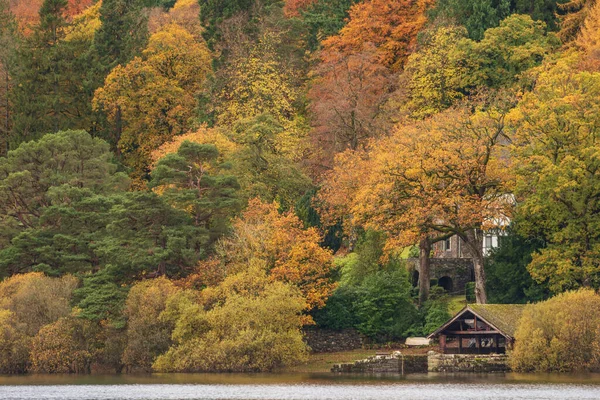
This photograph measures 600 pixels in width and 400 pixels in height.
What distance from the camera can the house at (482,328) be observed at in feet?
279

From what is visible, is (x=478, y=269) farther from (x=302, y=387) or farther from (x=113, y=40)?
(x=113, y=40)

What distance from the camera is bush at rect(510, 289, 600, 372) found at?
79.1 metres

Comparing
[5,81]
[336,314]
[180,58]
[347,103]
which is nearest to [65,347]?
[336,314]

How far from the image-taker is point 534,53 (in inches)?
4604

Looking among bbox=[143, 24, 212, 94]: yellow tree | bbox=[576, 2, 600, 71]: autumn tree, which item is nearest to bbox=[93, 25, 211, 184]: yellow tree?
bbox=[143, 24, 212, 94]: yellow tree

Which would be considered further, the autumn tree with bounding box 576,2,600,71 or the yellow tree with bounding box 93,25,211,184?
the yellow tree with bounding box 93,25,211,184

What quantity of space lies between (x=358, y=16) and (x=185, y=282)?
47.6 metres

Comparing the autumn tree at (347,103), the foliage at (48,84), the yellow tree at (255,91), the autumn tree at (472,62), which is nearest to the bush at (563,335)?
the autumn tree at (347,103)

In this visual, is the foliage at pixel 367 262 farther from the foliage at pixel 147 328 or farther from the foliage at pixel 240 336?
the foliage at pixel 147 328

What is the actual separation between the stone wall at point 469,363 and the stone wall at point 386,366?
1.07 meters

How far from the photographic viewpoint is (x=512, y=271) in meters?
94.8

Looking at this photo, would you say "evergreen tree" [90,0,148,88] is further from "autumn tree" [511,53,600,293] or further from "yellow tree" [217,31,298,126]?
"autumn tree" [511,53,600,293]

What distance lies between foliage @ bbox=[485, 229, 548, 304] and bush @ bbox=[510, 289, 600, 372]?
12.6m

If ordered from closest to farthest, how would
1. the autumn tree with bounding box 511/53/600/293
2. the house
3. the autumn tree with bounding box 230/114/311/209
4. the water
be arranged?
the water, the house, the autumn tree with bounding box 511/53/600/293, the autumn tree with bounding box 230/114/311/209
